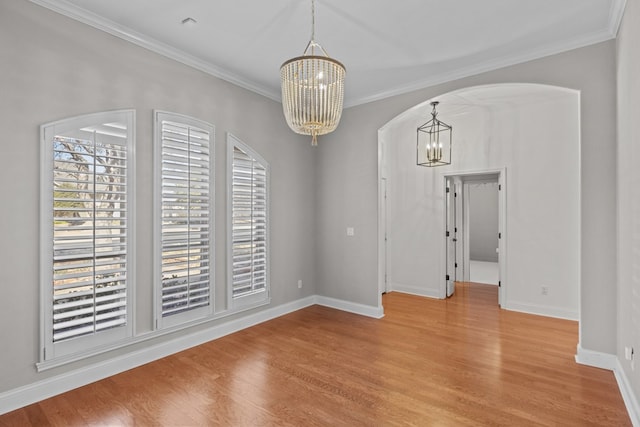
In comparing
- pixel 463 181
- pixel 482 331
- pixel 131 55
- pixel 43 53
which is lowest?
pixel 482 331

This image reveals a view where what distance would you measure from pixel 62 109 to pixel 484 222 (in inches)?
416

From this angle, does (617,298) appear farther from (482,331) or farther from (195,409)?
(195,409)

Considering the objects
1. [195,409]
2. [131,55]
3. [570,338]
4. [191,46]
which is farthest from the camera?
[570,338]

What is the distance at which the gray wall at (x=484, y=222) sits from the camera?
10016 millimetres

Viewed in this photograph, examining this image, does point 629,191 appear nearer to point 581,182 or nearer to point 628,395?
point 581,182

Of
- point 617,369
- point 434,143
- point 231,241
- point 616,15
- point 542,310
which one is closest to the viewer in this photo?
point 616,15

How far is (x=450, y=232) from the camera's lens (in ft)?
18.8

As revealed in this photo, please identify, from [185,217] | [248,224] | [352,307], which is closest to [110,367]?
[185,217]

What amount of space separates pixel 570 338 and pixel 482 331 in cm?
92

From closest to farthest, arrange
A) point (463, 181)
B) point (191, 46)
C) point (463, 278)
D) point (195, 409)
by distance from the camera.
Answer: point (195, 409), point (191, 46), point (463, 181), point (463, 278)

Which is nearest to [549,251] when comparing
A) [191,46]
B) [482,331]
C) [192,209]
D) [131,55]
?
[482,331]

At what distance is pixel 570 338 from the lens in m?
3.73

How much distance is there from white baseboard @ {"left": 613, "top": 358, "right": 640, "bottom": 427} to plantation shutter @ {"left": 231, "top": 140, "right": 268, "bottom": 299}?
3.55m

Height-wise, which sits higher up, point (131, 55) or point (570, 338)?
point (131, 55)
